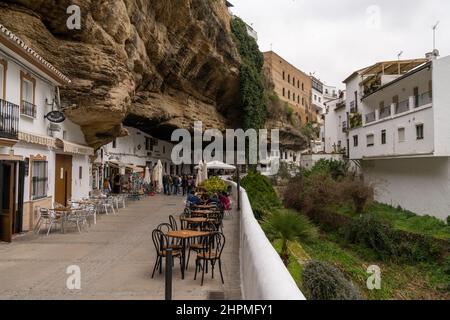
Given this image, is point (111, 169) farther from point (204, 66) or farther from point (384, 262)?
point (384, 262)

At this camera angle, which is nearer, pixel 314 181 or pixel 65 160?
pixel 65 160

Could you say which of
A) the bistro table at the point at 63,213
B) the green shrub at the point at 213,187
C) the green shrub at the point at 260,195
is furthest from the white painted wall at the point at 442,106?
the bistro table at the point at 63,213

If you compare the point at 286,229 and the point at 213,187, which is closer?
the point at 286,229

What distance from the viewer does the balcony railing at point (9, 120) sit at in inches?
412

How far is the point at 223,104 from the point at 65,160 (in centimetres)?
2554

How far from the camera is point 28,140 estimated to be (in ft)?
39.3

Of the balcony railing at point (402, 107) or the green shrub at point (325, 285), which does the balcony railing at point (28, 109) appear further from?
the balcony railing at point (402, 107)

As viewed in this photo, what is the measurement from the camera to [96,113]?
53.9 feet

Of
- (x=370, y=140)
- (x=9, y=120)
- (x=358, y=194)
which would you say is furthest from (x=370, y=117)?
(x=9, y=120)

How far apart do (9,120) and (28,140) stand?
1.10 meters

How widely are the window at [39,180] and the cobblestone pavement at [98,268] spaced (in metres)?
2.01

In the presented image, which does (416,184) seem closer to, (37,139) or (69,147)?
(69,147)
